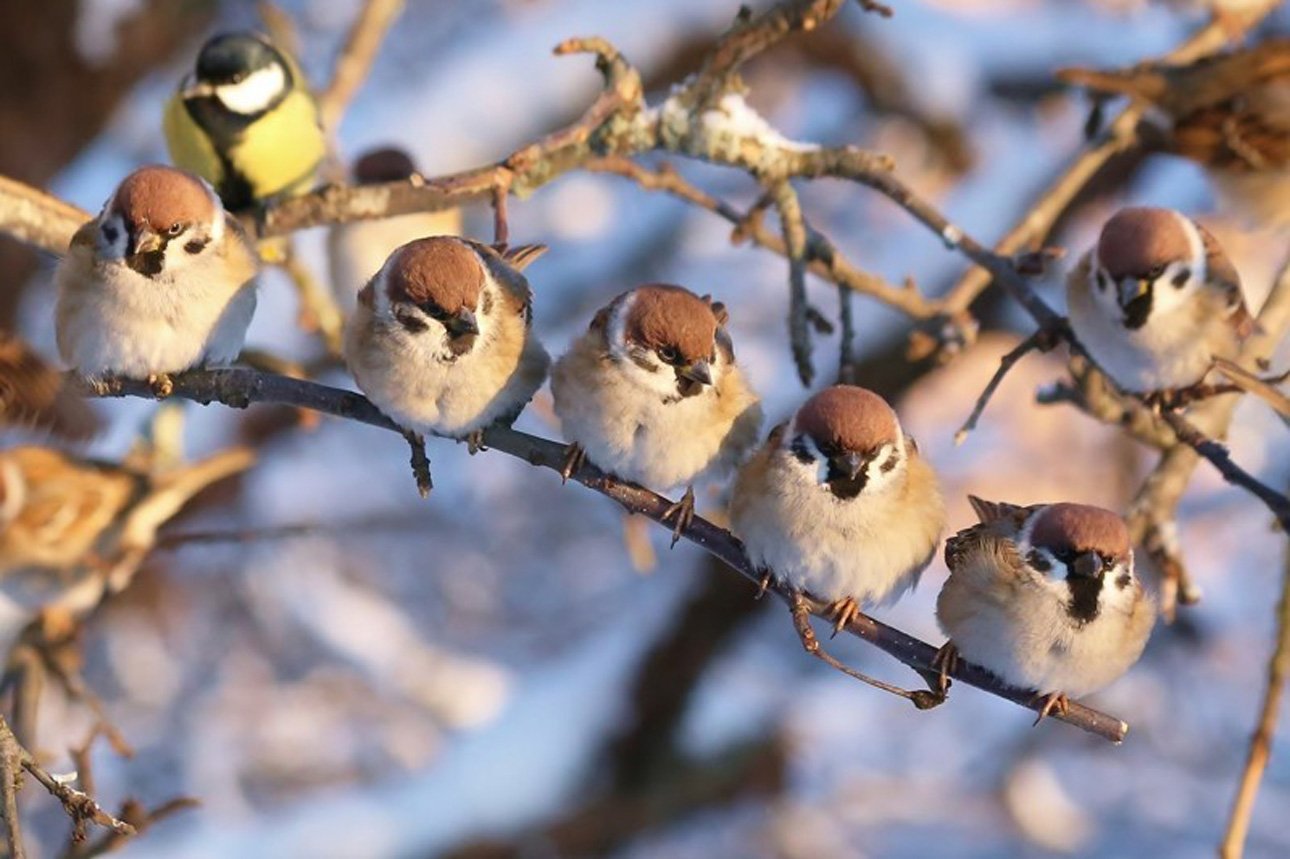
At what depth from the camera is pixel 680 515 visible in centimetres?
213

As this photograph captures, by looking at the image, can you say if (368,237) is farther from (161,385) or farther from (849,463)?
(849,463)

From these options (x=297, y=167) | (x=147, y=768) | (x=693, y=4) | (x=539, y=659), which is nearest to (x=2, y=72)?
(x=297, y=167)

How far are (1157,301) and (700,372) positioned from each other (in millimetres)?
1049

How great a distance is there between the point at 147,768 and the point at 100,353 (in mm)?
5466

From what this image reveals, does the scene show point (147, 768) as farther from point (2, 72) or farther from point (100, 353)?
point (100, 353)

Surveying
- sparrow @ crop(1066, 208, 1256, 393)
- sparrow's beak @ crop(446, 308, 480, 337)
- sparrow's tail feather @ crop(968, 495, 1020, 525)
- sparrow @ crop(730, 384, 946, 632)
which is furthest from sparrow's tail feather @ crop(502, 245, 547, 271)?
sparrow @ crop(1066, 208, 1256, 393)

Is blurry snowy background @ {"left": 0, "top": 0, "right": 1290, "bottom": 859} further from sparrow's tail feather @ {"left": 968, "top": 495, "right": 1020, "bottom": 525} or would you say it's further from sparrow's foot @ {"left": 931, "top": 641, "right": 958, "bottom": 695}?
sparrow's foot @ {"left": 931, "top": 641, "right": 958, "bottom": 695}

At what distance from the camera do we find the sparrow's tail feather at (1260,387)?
2148mm

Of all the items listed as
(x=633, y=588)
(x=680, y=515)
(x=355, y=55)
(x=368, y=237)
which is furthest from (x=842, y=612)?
(x=633, y=588)

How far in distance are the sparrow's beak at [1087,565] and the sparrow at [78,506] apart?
220cm

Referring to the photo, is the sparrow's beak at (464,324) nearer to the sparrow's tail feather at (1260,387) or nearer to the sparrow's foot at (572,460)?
the sparrow's foot at (572,460)

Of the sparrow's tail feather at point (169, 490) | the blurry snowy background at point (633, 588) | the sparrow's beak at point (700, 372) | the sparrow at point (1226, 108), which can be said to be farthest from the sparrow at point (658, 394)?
the blurry snowy background at point (633, 588)

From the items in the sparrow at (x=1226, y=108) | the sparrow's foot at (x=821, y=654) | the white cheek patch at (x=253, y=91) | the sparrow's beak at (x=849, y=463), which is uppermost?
the white cheek patch at (x=253, y=91)

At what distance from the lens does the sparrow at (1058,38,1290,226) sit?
3078 millimetres
